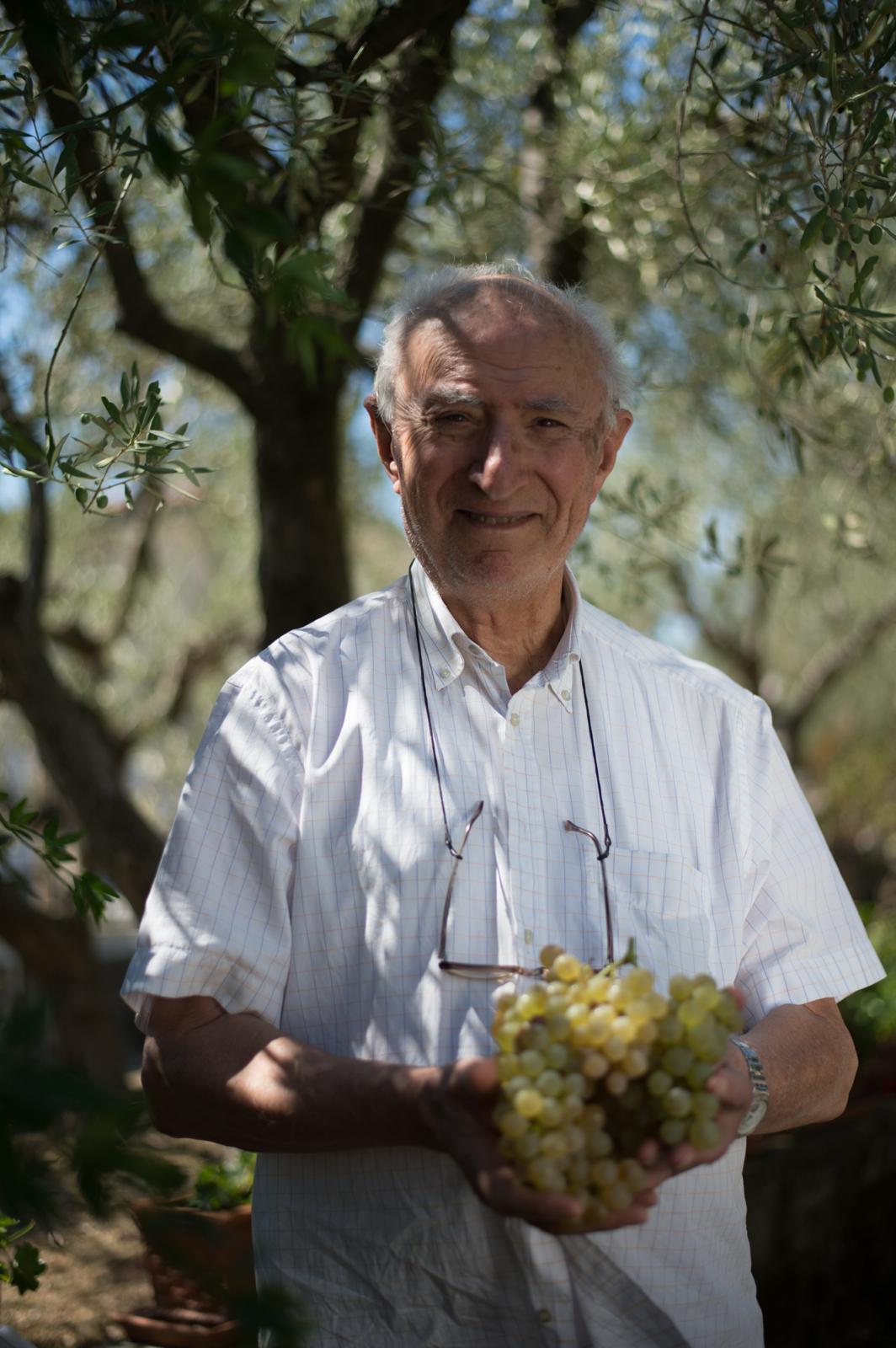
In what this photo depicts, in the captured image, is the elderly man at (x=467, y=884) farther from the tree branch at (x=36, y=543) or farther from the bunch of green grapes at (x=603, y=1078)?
the tree branch at (x=36, y=543)

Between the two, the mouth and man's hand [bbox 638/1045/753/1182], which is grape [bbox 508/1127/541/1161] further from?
the mouth

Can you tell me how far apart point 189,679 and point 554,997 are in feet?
27.3

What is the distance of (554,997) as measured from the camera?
62.4 inches

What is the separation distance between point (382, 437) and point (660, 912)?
1.08 metres

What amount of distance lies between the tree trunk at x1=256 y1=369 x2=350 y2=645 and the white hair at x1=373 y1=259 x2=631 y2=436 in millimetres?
2293

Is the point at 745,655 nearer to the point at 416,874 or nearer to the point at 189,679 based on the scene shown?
the point at 189,679

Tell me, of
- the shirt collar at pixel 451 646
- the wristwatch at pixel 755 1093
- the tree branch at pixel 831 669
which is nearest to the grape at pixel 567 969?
the wristwatch at pixel 755 1093

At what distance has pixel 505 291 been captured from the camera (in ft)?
7.48

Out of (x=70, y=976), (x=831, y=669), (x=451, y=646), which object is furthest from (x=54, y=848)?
(x=831, y=669)

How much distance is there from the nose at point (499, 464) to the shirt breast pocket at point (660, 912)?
66 cm

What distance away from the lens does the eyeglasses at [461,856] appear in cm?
199

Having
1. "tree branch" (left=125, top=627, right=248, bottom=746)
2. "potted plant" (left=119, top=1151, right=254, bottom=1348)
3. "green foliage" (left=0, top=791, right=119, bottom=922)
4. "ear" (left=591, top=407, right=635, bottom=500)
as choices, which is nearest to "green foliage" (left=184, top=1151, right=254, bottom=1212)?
"potted plant" (left=119, top=1151, right=254, bottom=1348)

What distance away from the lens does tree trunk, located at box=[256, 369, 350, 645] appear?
4789 millimetres

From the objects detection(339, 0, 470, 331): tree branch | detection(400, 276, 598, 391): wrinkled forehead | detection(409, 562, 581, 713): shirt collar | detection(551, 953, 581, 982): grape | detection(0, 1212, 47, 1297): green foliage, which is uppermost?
detection(339, 0, 470, 331): tree branch
